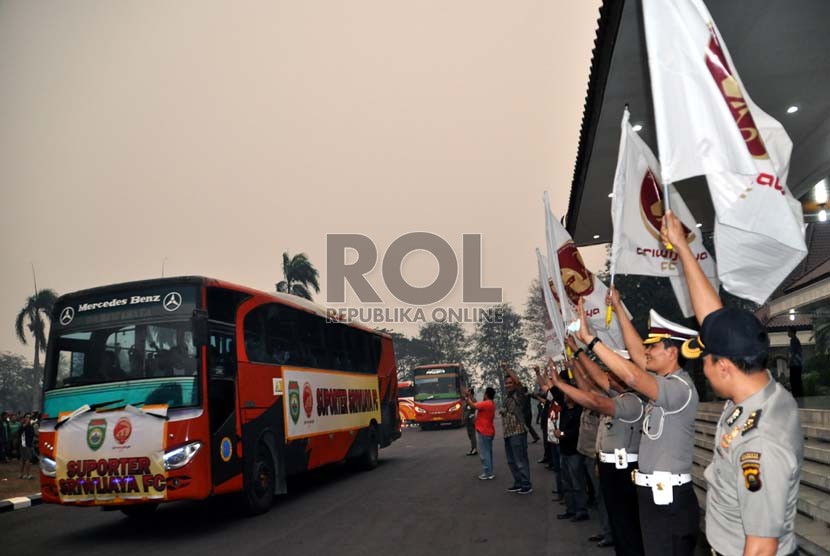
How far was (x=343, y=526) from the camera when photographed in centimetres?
1016

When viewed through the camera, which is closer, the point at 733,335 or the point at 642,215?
the point at 733,335

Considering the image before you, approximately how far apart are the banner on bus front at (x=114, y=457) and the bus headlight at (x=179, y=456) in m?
0.08

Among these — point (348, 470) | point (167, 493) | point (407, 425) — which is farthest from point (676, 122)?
point (407, 425)

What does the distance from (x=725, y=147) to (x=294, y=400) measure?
10249mm

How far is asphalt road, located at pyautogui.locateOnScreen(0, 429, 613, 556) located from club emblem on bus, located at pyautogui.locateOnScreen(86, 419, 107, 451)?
4.16 feet

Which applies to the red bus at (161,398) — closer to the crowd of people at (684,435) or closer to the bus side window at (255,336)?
the bus side window at (255,336)

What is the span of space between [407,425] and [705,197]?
34709mm

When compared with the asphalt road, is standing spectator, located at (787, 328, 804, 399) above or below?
above

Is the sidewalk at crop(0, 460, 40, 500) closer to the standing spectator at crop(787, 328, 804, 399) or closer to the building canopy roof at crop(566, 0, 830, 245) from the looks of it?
the building canopy roof at crop(566, 0, 830, 245)

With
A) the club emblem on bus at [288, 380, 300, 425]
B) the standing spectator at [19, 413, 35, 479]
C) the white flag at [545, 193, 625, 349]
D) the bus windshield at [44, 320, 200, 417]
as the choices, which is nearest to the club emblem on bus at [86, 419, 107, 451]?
the bus windshield at [44, 320, 200, 417]

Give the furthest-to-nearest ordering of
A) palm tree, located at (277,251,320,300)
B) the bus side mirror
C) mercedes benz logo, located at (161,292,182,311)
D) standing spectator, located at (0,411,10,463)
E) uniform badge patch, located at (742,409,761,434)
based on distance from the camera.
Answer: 1. palm tree, located at (277,251,320,300)
2. standing spectator, located at (0,411,10,463)
3. mercedes benz logo, located at (161,292,182,311)
4. the bus side mirror
5. uniform badge patch, located at (742,409,761,434)

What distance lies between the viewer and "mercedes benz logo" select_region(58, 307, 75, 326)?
10625 millimetres

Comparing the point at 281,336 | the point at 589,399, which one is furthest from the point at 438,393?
the point at 589,399

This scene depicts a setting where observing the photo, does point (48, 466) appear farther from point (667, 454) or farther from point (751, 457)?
point (751, 457)
